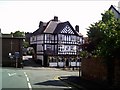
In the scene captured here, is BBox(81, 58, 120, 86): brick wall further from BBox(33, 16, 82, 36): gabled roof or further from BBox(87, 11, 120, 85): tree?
BBox(33, 16, 82, 36): gabled roof

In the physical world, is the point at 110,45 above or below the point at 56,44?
below

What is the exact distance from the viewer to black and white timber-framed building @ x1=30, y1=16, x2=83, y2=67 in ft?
226

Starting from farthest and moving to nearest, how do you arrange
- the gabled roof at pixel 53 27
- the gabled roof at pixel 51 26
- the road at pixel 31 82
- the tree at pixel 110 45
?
1. the gabled roof at pixel 51 26
2. the gabled roof at pixel 53 27
3. the road at pixel 31 82
4. the tree at pixel 110 45

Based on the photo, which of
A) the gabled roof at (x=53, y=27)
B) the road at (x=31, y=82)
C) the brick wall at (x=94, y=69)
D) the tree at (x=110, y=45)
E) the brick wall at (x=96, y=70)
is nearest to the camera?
the tree at (x=110, y=45)

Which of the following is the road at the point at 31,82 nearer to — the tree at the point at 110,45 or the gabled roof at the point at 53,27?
the tree at the point at 110,45

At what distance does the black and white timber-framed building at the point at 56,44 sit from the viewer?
6875cm

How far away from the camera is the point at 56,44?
228 ft

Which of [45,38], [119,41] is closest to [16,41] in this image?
[45,38]

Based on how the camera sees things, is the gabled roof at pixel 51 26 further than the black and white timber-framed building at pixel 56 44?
Yes

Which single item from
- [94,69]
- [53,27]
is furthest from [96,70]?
[53,27]

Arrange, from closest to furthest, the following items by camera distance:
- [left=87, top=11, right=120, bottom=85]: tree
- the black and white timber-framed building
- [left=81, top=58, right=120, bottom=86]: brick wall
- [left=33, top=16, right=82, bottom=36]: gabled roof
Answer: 1. [left=87, top=11, right=120, bottom=85]: tree
2. [left=81, top=58, right=120, bottom=86]: brick wall
3. the black and white timber-framed building
4. [left=33, top=16, right=82, bottom=36]: gabled roof

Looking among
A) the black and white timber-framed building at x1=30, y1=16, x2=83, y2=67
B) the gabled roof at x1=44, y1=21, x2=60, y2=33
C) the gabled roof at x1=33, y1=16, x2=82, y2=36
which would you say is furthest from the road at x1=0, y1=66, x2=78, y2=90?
the gabled roof at x1=44, y1=21, x2=60, y2=33

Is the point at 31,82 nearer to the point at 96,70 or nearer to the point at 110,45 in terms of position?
the point at 96,70

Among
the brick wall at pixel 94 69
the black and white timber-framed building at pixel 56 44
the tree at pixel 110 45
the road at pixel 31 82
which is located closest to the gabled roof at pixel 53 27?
the black and white timber-framed building at pixel 56 44
